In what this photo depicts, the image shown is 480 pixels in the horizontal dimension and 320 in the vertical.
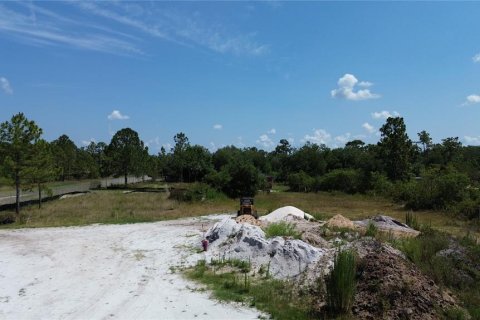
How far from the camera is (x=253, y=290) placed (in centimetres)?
1104

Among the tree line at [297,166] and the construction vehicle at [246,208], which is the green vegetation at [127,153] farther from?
the construction vehicle at [246,208]

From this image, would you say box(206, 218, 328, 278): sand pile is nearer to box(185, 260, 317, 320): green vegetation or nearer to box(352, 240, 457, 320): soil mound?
box(185, 260, 317, 320): green vegetation

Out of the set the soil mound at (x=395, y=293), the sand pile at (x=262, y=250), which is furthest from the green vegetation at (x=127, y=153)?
the soil mound at (x=395, y=293)

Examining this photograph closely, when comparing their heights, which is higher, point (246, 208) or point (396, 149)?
point (396, 149)

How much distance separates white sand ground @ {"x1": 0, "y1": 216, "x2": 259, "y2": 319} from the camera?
385 inches

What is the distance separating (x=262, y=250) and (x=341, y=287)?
5.11 meters

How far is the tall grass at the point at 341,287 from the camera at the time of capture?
9117mm

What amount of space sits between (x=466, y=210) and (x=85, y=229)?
24033 mm

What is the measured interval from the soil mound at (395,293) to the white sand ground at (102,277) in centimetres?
250

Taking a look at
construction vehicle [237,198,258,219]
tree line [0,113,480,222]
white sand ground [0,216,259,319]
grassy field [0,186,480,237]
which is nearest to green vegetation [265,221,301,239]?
white sand ground [0,216,259,319]

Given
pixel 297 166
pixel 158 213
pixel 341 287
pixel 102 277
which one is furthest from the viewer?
pixel 297 166

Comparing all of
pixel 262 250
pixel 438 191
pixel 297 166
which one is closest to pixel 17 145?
pixel 262 250

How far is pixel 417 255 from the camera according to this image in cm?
1229

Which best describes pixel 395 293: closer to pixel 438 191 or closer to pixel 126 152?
pixel 438 191
